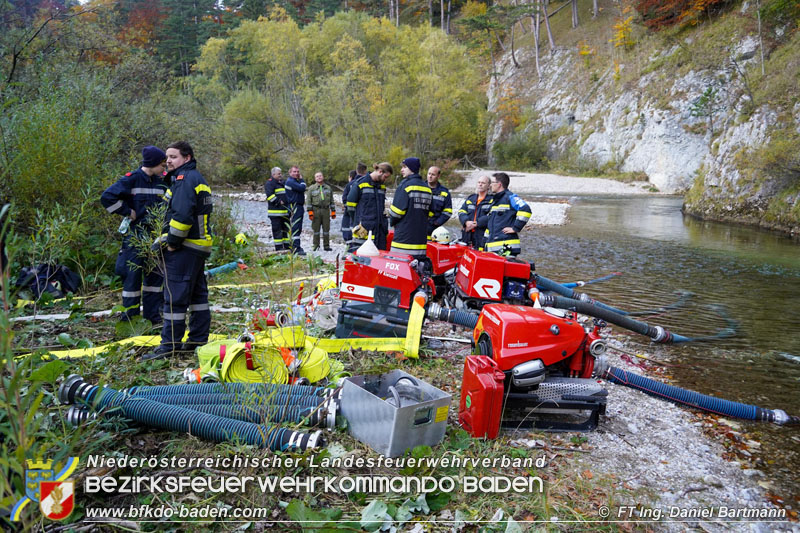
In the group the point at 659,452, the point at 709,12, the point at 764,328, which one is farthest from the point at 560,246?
the point at 709,12

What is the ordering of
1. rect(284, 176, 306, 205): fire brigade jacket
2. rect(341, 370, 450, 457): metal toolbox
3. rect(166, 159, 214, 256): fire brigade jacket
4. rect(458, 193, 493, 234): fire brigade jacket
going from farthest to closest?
rect(284, 176, 306, 205): fire brigade jacket, rect(458, 193, 493, 234): fire brigade jacket, rect(166, 159, 214, 256): fire brigade jacket, rect(341, 370, 450, 457): metal toolbox

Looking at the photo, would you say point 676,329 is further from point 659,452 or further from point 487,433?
point 487,433

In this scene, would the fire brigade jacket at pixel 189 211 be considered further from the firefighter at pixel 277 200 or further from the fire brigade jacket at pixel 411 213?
the firefighter at pixel 277 200

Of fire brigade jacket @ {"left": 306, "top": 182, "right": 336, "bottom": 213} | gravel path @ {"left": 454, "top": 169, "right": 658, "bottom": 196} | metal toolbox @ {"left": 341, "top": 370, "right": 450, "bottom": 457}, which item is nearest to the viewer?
metal toolbox @ {"left": 341, "top": 370, "right": 450, "bottom": 457}

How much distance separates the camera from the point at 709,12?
102 feet

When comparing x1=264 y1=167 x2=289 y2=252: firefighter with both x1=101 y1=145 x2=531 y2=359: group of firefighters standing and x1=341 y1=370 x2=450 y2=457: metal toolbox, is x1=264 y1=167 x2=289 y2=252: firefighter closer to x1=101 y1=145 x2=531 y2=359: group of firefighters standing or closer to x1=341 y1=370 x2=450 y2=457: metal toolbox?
x1=101 y1=145 x2=531 y2=359: group of firefighters standing

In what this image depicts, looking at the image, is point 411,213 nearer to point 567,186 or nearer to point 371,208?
point 371,208

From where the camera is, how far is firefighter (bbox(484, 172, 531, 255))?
645 cm

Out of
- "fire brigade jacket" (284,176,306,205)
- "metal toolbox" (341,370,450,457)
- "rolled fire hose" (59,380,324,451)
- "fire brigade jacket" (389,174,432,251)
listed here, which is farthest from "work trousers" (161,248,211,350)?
"fire brigade jacket" (284,176,306,205)

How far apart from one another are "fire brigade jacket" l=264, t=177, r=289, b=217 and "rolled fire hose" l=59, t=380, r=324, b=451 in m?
7.37

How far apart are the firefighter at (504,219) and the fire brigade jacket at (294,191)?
5.08 m

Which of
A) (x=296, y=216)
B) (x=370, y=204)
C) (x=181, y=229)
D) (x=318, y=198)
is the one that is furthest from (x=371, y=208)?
(x=181, y=229)

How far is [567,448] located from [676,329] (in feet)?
13.1

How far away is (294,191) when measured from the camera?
1066 cm
